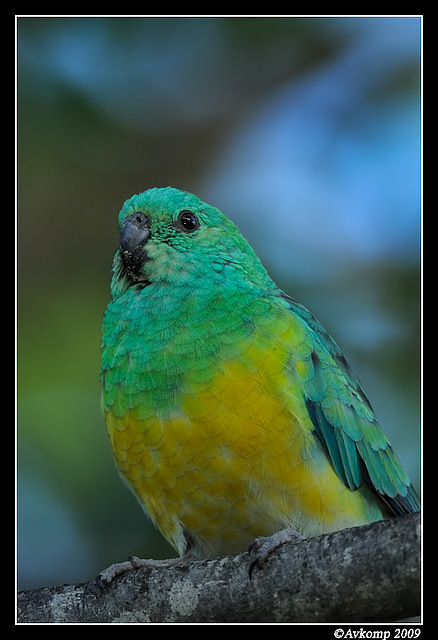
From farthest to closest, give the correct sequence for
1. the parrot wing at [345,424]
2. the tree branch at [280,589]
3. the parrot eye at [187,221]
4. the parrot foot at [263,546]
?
the parrot eye at [187,221], the parrot wing at [345,424], the parrot foot at [263,546], the tree branch at [280,589]

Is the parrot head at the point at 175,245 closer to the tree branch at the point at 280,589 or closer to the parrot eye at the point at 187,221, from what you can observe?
the parrot eye at the point at 187,221

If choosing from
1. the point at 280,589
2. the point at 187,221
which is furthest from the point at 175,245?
the point at 280,589

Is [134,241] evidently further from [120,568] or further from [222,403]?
[120,568]

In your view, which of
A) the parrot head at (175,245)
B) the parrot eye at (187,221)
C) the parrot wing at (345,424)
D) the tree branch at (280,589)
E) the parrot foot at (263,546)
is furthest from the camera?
the parrot eye at (187,221)

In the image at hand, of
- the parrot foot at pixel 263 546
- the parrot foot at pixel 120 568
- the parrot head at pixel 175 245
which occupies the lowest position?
the parrot foot at pixel 120 568

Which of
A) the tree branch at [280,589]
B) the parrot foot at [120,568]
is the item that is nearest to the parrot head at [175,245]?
the parrot foot at [120,568]

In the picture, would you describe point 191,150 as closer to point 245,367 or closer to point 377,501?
point 245,367
